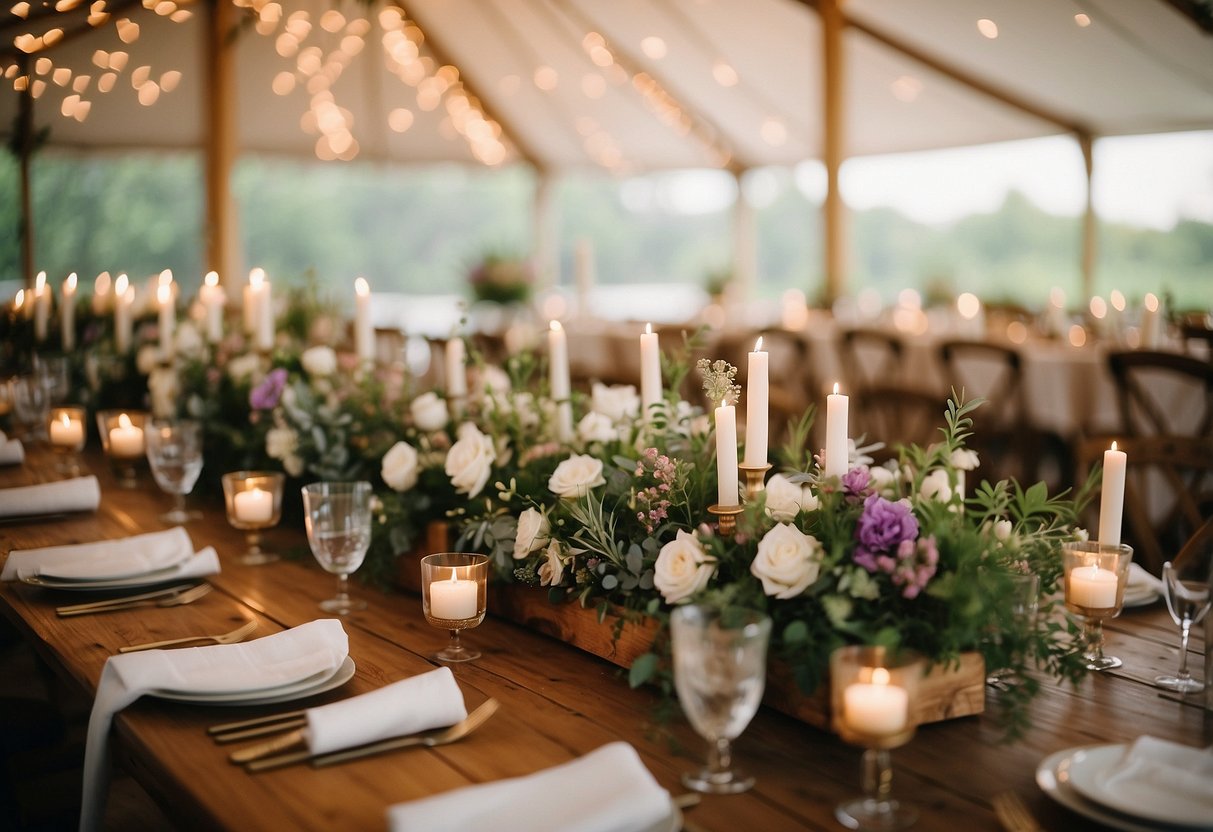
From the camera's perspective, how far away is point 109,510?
98.1 inches

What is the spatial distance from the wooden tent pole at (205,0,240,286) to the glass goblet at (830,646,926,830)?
26.5 ft

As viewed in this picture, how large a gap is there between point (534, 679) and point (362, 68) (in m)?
8.89

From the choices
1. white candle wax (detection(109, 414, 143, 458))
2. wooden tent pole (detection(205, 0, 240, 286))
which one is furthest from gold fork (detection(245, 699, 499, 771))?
wooden tent pole (detection(205, 0, 240, 286))

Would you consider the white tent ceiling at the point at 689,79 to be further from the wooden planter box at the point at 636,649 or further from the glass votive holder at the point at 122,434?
the wooden planter box at the point at 636,649

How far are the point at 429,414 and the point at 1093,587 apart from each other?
3.84ft

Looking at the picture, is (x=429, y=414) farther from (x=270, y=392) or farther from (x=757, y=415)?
(x=757, y=415)

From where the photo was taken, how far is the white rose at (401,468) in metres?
1.93

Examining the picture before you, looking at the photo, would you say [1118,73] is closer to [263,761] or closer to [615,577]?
[615,577]

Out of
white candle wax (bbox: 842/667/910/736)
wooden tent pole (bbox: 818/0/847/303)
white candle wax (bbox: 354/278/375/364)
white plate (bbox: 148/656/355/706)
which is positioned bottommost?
white plate (bbox: 148/656/355/706)

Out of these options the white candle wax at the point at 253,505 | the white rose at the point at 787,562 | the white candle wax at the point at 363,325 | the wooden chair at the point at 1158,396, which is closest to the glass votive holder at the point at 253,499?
the white candle wax at the point at 253,505

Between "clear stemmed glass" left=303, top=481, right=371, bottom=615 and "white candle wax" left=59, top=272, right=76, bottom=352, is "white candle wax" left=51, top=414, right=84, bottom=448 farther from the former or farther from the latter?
"clear stemmed glass" left=303, top=481, right=371, bottom=615

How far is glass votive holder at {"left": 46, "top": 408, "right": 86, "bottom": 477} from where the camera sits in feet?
9.34

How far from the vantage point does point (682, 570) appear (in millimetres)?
1317

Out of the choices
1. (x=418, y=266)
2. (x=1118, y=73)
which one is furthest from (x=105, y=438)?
(x=418, y=266)
